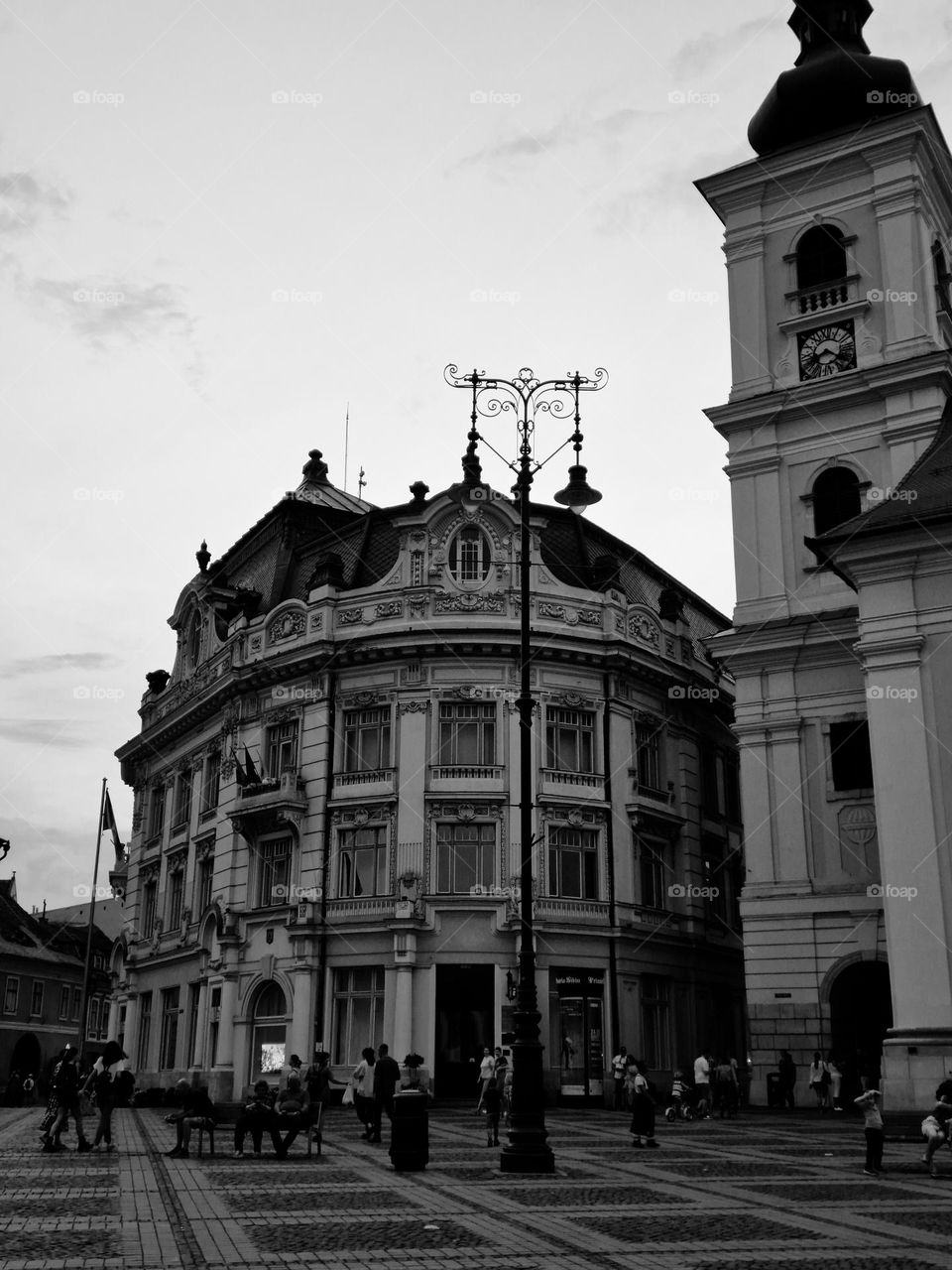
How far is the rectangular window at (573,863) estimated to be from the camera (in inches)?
1586

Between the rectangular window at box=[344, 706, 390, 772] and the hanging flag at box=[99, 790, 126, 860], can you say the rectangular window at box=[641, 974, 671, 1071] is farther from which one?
the hanging flag at box=[99, 790, 126, 860]

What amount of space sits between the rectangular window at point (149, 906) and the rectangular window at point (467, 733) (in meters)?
18.3

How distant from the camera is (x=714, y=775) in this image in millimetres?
48156

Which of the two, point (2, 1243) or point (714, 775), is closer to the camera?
point (2, 1243)

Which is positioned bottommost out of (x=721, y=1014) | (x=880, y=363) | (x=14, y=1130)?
(x=14, y=1130)

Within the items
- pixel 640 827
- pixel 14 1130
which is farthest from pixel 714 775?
pixel 14 1130

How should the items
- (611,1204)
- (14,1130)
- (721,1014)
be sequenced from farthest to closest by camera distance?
(721,1014)
(14,1130)
(611,1204)

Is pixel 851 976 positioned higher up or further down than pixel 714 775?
further down

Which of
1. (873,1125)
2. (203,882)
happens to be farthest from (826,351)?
(203,882)

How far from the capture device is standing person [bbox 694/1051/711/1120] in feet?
102

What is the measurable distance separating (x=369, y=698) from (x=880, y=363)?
59.4 ft

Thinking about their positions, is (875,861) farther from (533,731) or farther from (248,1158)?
(248,1158)

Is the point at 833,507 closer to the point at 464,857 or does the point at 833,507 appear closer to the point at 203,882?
the point at 464,857

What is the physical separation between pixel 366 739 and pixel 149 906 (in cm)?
1741
